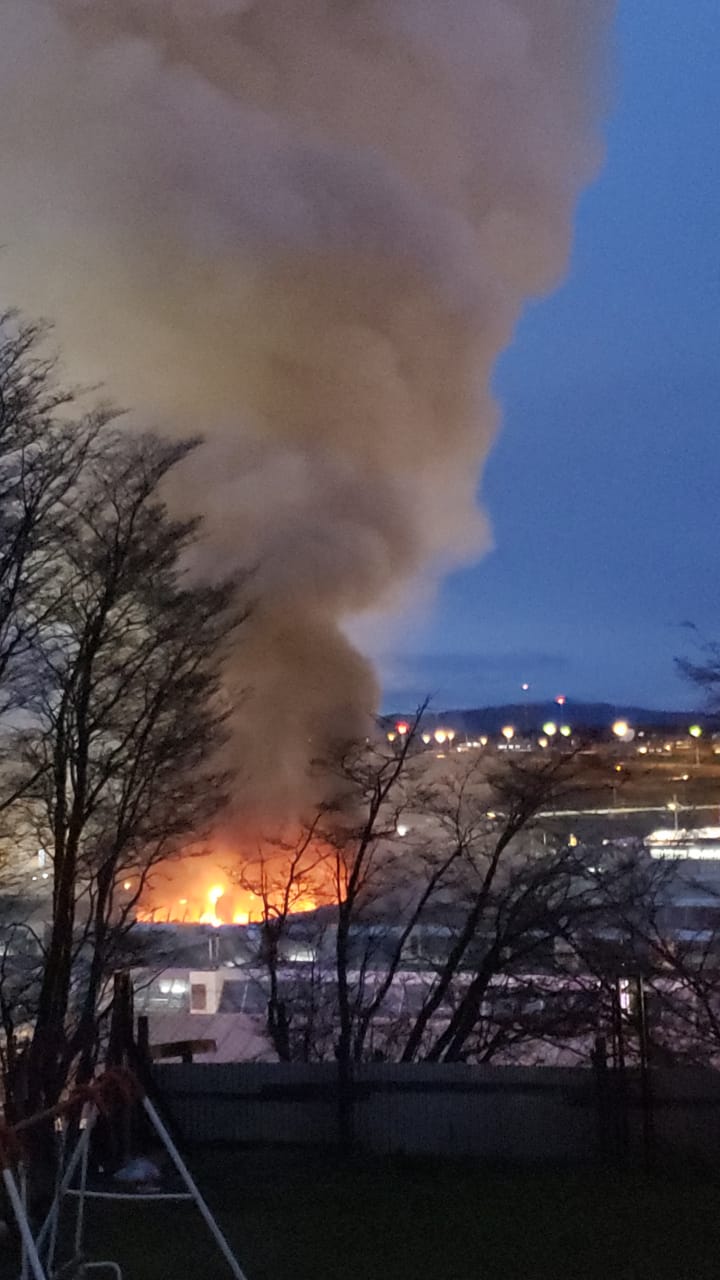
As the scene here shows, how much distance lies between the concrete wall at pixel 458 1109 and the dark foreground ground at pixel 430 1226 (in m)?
0.38

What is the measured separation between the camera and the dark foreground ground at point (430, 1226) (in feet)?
18.0

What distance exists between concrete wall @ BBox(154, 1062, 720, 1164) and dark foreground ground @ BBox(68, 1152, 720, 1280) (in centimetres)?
38

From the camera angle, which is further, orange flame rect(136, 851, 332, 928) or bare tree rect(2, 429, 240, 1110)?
orange flame rect(136, 851, 332, 928)

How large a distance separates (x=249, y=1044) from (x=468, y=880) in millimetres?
2791

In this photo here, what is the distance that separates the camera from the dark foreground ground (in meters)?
5.49

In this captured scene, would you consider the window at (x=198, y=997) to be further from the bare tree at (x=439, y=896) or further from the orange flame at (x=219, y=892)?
the bare tree at (x=439, y=896)

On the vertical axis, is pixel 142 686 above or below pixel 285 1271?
above

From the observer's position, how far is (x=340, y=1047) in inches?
345

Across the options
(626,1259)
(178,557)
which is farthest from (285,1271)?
(178,557)

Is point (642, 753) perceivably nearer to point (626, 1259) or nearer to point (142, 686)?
point (142, 686)

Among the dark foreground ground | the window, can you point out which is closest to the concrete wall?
the dark foreground ground

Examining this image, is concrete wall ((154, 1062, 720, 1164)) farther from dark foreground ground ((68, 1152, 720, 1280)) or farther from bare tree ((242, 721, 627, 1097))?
bare tree ((242, 721, 627, 1097))

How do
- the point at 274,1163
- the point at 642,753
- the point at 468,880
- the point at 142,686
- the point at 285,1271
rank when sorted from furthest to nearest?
the point at 642,753
the point at 468,880
the point at 142,686
the point at 274,1163
the point at 285,1271

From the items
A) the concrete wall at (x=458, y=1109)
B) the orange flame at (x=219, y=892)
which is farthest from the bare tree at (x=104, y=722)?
the orange flame at (x=219, y=892)
